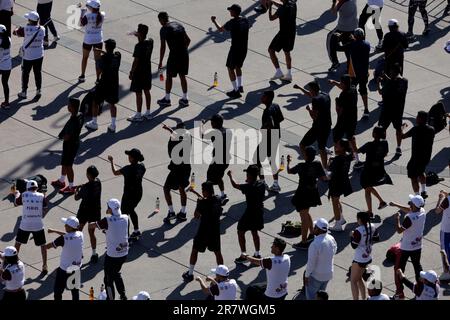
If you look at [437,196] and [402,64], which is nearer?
[437,196]

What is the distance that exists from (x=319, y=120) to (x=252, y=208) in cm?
322

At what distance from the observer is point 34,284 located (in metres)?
21.5

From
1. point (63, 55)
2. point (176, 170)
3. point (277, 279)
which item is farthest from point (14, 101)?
point (277, 279)

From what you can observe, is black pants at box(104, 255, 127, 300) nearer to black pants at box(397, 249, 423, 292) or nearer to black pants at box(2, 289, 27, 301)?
black pants at box(2, 289, 27, 301)

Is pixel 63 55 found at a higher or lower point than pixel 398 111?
lower

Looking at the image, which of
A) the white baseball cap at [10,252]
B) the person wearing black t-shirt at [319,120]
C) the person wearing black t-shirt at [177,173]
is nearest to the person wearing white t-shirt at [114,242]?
the white baseball cap at [10,252]

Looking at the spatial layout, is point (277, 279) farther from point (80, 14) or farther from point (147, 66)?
point (80, 14)

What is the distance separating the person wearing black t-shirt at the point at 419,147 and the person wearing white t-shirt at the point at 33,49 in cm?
695

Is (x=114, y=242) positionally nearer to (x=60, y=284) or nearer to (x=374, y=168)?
(x=60, y=284)

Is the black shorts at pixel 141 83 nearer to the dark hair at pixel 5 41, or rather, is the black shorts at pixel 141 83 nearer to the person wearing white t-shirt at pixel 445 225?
the dark hair at pixel 5 41
